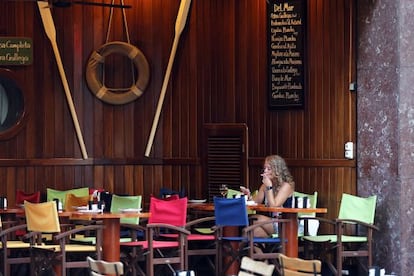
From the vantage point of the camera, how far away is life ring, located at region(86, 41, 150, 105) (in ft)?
41.5

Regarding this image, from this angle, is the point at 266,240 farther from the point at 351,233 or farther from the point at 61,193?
the point at 61,193

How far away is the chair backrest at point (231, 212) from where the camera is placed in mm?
10078

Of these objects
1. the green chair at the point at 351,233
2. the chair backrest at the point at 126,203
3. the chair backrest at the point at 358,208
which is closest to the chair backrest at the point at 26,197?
the chair backrest at the point at 126,203

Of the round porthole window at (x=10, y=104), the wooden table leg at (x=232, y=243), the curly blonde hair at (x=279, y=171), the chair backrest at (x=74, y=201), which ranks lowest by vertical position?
the wooden table leg at (x=232, y=243)

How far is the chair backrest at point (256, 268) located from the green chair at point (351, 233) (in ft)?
11.6

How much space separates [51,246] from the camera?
9992mm

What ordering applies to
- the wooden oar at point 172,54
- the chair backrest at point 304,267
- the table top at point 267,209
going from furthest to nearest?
the wooden oar at point 172,54, the table top at point 267,209, the chair backrest at point 304,267

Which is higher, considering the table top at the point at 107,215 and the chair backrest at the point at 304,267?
the table top at the point at 107,215

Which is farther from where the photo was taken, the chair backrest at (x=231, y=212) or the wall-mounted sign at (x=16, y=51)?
the wall-mounted sign at (x=16, y=51)

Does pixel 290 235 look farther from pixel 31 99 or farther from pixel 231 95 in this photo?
pixel 31 99

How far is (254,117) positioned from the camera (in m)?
12.2

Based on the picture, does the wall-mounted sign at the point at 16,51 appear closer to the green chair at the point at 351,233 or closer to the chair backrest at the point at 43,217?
the chair backrest at the point at 43,217

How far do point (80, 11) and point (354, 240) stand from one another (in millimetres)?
4710

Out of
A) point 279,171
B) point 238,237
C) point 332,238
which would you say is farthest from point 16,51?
point 332,238
